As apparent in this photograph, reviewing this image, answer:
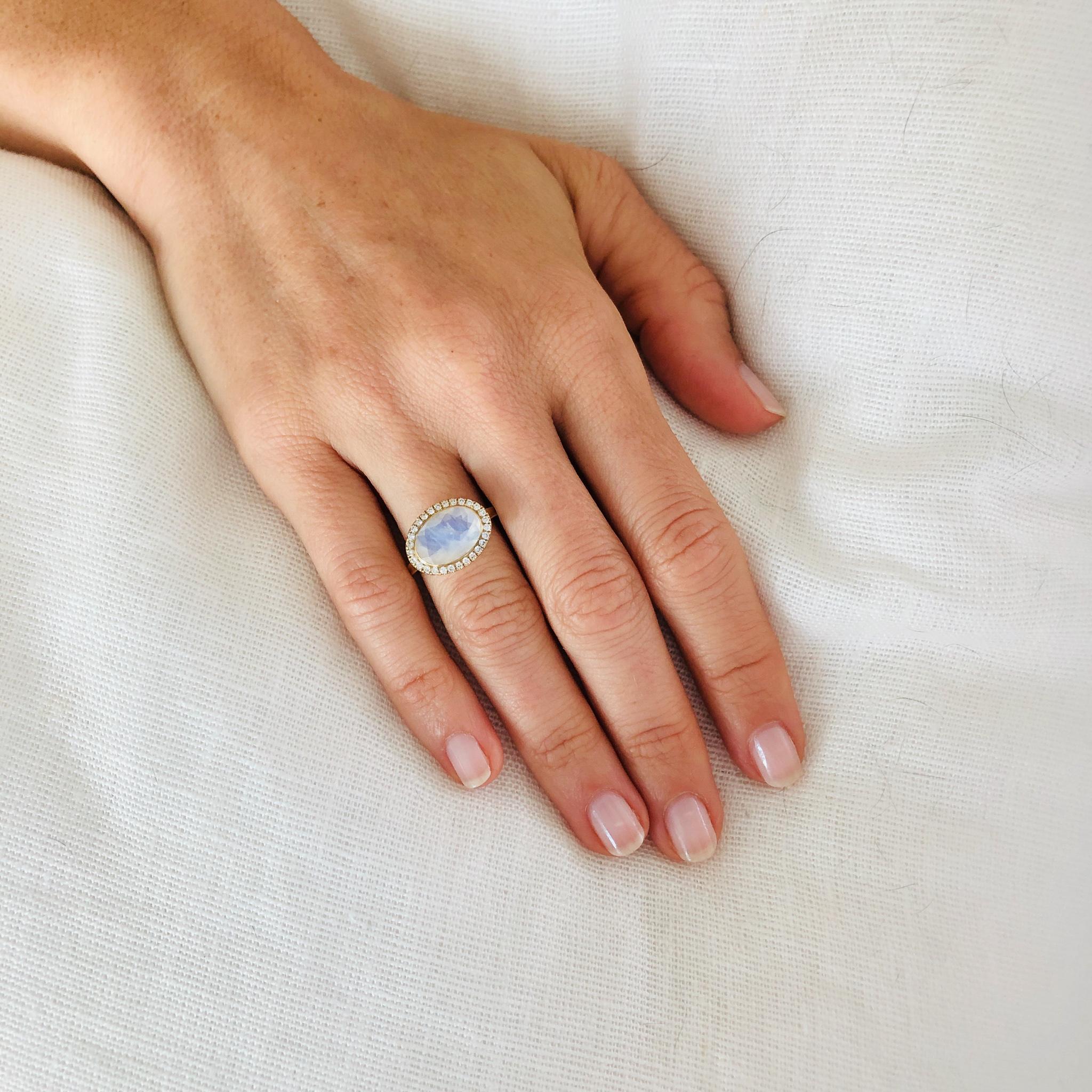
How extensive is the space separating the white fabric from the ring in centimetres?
10

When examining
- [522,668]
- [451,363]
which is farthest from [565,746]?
A: [451,363]

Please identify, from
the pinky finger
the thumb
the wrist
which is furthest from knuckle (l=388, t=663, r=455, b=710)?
the wrist

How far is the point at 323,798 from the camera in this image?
0.63m

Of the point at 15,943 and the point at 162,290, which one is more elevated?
the point at 162,290

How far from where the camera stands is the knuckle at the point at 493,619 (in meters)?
0.71

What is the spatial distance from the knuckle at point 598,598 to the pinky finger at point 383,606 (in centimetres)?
10

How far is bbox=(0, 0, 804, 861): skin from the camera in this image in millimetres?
711

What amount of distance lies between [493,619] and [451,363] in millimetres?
218

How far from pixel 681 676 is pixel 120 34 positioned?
0.80 metres

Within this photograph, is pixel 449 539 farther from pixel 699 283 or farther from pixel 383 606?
pixel 699 283

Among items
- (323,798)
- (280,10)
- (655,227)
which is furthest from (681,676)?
(280,10)

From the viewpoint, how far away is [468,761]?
26.9 inches

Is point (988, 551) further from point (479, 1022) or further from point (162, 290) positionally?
point (162, 290)

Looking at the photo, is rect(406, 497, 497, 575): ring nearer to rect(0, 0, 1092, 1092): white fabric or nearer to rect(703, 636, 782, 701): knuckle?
rect(0, 0, 1092, 1092): white fabric
